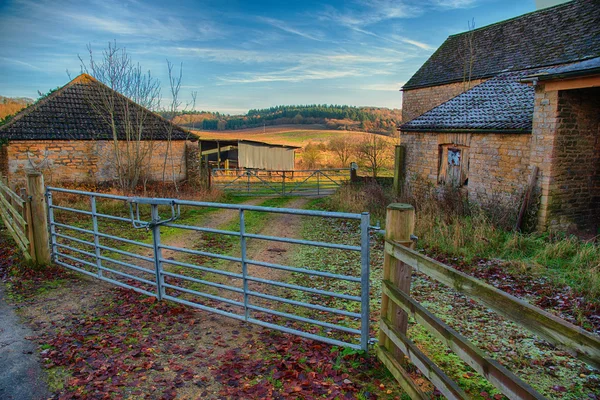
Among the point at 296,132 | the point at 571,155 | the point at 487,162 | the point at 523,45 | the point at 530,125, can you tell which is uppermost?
the point at 523,45

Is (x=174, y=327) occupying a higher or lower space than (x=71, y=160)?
lower

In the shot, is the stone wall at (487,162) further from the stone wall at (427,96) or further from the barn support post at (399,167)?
the stone wall at (427,96)

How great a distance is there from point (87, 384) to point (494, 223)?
968 centimetres

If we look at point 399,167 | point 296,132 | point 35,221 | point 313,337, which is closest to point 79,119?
point 35,221

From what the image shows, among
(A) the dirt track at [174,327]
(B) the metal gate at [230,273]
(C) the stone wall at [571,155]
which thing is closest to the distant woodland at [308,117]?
(C) the stone wall at [571,155]

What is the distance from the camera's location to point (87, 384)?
3.66 m

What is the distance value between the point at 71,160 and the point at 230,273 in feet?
53.2

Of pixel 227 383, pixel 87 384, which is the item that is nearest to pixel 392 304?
pixel 227 383

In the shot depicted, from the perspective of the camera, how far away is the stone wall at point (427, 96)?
21.5 metres

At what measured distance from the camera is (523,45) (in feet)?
60.7

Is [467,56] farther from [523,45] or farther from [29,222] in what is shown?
[29,222]

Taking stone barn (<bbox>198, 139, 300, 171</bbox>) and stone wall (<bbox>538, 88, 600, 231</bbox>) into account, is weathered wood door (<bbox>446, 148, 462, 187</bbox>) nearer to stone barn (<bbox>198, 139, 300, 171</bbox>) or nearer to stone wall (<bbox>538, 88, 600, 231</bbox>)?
stone wall (<bbox>538, 88, 600, 231</bbox>)

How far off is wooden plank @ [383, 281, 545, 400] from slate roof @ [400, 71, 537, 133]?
9.35 meters

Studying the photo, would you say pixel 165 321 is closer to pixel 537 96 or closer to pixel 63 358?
pixel 63 358
